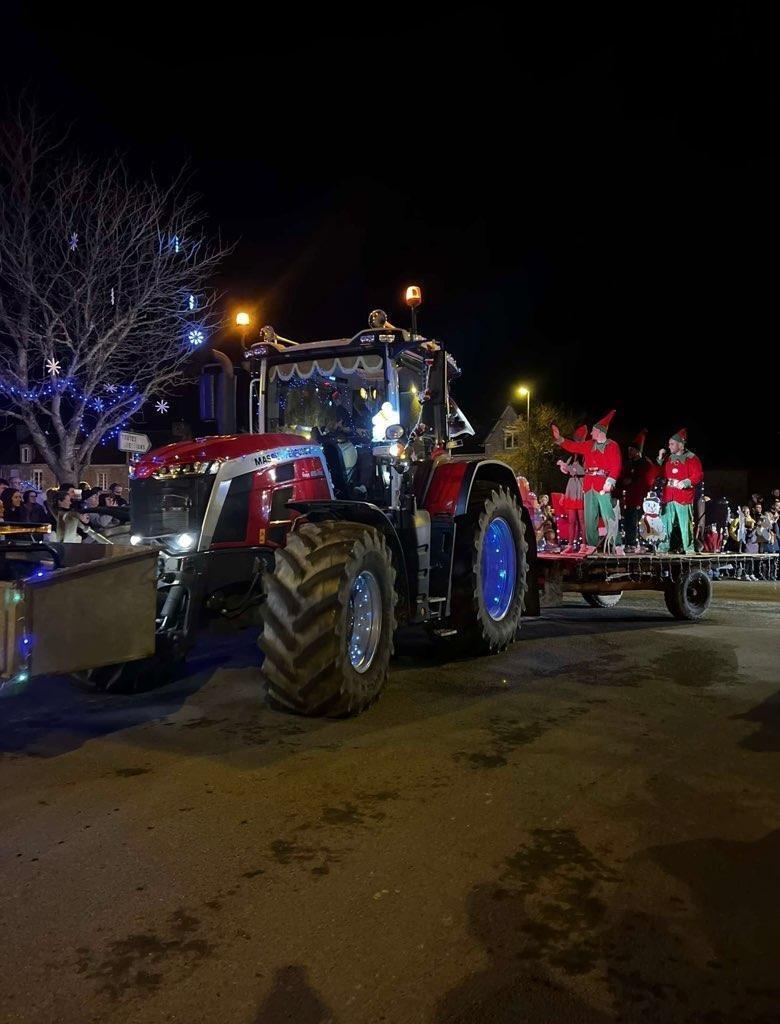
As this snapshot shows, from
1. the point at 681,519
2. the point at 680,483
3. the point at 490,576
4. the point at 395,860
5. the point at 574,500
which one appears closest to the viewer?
the point at 395,860

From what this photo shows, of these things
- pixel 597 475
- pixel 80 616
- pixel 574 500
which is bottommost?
pixel 80 616

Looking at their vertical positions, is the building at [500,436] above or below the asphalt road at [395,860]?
above

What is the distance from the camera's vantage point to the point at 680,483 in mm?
13273

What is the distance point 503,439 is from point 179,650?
1828 inches

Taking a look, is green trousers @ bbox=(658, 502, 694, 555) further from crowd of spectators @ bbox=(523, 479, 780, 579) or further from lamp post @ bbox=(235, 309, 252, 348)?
lamp post @ bbox=(235, 309, 252, 348)

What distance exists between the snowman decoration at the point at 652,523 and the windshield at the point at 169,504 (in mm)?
8939

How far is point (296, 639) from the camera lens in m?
5.70

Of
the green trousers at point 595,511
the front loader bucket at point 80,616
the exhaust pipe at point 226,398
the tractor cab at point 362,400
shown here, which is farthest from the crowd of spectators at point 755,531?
the front loader bucket at point 80,616

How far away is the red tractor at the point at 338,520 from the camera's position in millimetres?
5875

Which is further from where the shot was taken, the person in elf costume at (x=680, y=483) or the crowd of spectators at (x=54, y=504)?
the person in elf costume at (x=680, y=483)

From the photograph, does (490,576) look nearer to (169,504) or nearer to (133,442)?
(169,504)

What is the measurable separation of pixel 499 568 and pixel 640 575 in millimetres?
2818

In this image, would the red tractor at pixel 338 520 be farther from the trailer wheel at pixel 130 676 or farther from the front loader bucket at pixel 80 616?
the front loader bucket at pixel 80 616

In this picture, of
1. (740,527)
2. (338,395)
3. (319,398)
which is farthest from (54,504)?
(740,527)
